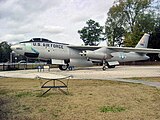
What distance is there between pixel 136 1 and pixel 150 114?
5839cm

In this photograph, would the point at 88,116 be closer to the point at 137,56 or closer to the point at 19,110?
the point at 19,110

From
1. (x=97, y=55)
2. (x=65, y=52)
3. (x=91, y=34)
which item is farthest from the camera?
(x=91, y=34)

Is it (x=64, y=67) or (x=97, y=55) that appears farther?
(x=64, y=67)

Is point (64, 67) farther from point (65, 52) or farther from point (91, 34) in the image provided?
point (91, 34)

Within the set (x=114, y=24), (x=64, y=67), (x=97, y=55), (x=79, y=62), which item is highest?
(x=114, y=24)

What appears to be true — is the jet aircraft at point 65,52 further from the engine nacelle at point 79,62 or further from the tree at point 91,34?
the tree at point 91,34

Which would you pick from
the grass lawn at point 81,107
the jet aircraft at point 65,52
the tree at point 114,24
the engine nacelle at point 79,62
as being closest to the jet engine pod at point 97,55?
the jet aircraft at point 65,52

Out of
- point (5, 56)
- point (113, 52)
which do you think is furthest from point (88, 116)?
point (5, 56)

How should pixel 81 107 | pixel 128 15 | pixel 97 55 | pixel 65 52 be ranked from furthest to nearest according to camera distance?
pixel 128 15, pixel 65 52, pixel 97 55, pixel 81 107

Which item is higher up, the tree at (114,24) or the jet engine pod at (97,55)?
the tree at (114,24)

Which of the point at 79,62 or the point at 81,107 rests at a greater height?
the point at 79,62

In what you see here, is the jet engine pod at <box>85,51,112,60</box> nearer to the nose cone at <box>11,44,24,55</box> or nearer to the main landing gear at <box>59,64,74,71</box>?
the main landing gear at <box>59,64,74,71</box>

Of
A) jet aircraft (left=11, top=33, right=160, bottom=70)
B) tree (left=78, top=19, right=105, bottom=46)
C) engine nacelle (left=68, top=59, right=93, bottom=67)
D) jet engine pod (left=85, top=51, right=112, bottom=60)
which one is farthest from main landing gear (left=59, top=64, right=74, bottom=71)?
tree (left=78, top=19, right=105, bottom=46)

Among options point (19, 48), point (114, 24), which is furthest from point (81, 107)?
point (114, 24)
